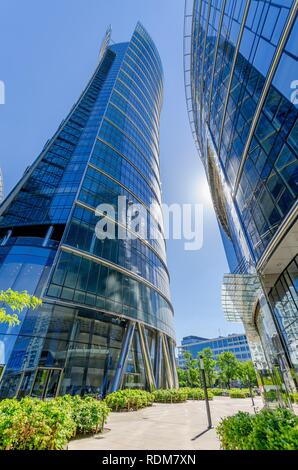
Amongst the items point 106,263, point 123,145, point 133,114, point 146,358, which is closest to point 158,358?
point 146,358

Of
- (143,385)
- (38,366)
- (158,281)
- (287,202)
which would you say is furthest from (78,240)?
(287,202)

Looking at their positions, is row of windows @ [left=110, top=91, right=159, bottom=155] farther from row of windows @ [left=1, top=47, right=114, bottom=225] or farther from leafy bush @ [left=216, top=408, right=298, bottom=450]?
leafy bush @ [left=216, top=408, right=298, bottom=450]

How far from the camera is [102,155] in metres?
32.8

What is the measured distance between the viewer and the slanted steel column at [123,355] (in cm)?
2065

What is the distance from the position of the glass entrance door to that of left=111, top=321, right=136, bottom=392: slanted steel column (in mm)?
5820

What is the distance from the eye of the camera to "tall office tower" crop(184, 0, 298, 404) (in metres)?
8.80

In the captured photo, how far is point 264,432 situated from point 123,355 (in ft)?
70.5

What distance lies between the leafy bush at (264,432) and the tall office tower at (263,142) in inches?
274

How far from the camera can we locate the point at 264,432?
3.70m

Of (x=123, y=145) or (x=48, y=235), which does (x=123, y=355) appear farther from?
(x=123, y=145)

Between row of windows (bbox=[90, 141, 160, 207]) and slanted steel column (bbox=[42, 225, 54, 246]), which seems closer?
slanted steel column (bbox=[42, 225, 54, 246])

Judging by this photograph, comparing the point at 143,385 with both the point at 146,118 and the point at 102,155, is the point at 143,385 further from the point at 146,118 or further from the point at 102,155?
the point at 146,118

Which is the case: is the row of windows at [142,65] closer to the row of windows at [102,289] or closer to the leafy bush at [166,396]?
the row of windows at [102,289]

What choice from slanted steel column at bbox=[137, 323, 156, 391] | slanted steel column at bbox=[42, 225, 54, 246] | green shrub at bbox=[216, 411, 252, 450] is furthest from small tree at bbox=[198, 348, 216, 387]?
green shrub at bbox=[216, 411, 252, 450]
